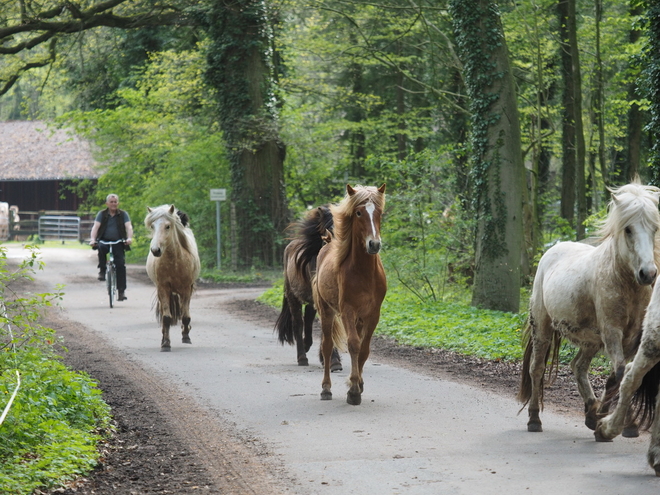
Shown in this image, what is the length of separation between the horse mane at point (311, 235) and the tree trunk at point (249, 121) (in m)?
16.2

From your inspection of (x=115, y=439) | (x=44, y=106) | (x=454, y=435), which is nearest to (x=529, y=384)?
(x=454, y=435)

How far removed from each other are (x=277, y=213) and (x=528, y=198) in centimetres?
1008

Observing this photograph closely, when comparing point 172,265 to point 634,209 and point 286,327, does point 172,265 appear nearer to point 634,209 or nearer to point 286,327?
point 286,327

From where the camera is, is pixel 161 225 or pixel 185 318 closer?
pixel 161 225

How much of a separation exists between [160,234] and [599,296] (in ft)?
27.2

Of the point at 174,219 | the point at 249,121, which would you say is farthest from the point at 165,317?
the point at 249,121

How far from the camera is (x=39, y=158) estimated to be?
5638 centimetres

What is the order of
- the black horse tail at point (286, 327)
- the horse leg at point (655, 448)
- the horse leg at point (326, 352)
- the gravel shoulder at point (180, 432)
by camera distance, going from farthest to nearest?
the black horse tail at point (286, 327)
the horse leg at point (326, 352)
the gravel shoulder at point (180, 432)
the horse leg at point (655, 448)

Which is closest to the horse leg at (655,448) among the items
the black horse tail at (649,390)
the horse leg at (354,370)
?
the black horse tail at (649,390)

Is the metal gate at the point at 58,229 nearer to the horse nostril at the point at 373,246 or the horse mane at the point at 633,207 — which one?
the horse nostril at the point at 373,246

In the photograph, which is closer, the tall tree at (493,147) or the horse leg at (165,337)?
the horse leg at (165,337)

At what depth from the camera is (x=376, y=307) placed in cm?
902

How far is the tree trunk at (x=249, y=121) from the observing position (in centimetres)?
2745

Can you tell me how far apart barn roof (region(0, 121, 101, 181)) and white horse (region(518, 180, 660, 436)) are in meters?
47.0
